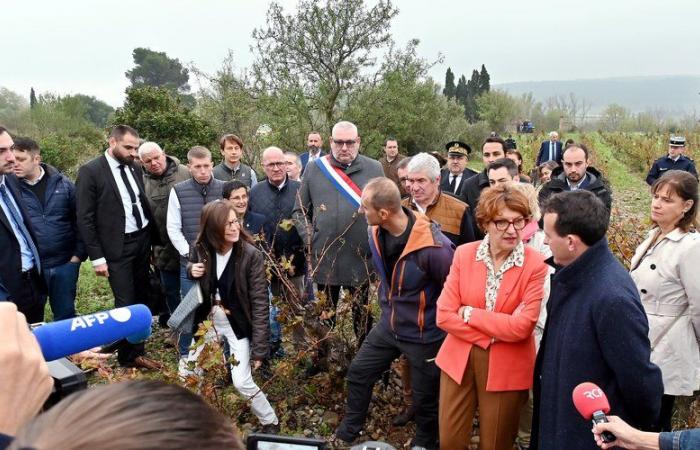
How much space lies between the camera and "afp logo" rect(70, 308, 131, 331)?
50.4 inches

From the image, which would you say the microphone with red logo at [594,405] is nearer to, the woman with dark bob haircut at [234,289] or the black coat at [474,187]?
the woman with dark bob haircut at [234,289]

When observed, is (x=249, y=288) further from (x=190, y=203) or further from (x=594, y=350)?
(x=594, y=350)

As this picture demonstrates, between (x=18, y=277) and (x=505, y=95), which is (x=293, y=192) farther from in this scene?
(x=505, y=95)

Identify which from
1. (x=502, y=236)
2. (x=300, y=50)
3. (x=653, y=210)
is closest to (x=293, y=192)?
(x=502, y=236)

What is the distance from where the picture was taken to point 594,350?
85.7 inches


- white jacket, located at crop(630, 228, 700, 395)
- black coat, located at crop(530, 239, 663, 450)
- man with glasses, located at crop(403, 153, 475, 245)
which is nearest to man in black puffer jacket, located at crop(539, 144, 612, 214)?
man with glasses, located at crop(403, 153, 475, 245)

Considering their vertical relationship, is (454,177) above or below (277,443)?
above

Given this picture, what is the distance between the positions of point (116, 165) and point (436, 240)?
9.60 ft

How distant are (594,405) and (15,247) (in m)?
3.90

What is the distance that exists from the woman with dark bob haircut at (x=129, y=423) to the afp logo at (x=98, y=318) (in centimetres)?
73

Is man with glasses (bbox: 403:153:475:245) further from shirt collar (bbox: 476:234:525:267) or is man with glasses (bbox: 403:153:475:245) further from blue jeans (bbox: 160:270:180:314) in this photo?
blue jeans (bbox: 160:270:180:314)

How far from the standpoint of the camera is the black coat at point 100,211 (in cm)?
426

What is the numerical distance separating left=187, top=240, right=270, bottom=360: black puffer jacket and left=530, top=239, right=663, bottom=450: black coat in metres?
1.79

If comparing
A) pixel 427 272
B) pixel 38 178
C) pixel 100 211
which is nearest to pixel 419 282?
pixel 427 272
